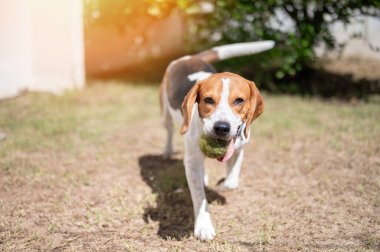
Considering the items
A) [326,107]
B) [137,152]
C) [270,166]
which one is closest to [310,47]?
[326,107]

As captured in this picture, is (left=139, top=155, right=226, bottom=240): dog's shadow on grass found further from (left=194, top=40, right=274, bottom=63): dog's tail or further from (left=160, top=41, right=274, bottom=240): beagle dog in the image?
(left=194, top=40, right=274, bottom=63): dog's tail

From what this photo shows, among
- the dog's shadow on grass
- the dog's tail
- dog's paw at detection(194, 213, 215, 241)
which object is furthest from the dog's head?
the dog's tail

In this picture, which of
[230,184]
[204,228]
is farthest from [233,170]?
[204,228]

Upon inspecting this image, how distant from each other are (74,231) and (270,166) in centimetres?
231

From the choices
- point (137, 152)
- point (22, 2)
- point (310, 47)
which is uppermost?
point (22, 2)

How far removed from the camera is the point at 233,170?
13.3 feet

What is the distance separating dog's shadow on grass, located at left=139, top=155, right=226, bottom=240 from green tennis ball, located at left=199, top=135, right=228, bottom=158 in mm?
720

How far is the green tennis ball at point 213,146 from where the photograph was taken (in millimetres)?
3096

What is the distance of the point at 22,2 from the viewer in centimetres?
754

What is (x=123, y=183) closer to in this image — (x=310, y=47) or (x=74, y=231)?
(x=74, y=231)

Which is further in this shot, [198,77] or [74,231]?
[198,77]

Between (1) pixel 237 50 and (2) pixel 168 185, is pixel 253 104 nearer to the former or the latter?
(2) pixel 168 185

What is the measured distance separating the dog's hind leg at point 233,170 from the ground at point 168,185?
117 mm

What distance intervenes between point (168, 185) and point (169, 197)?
26 cm
